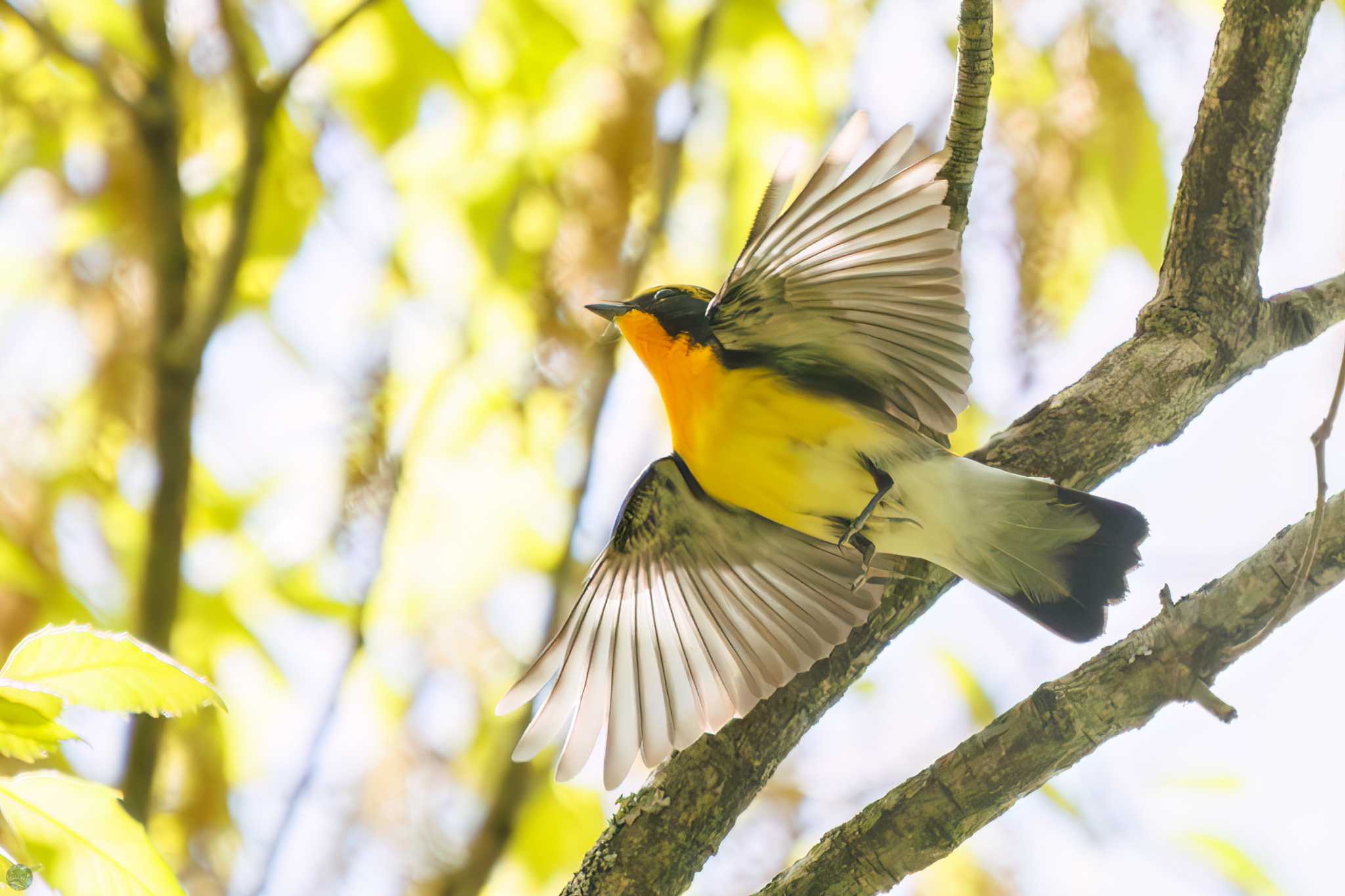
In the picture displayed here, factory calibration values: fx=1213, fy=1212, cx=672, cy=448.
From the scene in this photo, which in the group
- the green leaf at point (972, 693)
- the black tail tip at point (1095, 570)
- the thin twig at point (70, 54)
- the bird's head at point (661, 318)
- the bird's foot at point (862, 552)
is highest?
the thin twig at point (70, 54)

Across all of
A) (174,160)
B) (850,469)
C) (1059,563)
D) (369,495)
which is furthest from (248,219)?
(1059,563)

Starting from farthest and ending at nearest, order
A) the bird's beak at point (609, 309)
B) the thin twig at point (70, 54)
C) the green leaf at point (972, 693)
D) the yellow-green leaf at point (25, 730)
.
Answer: the green leaf at point (972, 693) → the thin twig at point (70, 54) → the bird's beak at point (609, 309) → the yellow-green leaf at point (25, 730)

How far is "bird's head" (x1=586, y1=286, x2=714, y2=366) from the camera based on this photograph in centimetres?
253

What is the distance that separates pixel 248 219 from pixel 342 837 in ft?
5.91

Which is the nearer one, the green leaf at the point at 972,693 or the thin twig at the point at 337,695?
the thin twig at the point at 337,695

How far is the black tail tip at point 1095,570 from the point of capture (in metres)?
2.43

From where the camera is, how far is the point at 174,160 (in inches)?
120

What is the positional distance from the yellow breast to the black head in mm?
22

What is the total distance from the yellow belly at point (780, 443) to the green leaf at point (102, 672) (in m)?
1.40

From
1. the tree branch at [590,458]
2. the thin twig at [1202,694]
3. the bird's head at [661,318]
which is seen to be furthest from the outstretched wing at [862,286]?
the tree branch at [590,458]

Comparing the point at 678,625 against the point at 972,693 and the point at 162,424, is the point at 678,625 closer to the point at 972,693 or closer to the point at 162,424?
the point at 972,693

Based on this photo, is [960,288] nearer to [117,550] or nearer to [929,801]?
[929,801]

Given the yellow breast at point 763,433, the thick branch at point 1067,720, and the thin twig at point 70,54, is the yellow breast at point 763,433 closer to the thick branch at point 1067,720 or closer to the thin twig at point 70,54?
the thick branch at point 1067,720

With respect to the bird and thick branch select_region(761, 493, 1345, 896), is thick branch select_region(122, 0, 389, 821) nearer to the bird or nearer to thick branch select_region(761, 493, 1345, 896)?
the bird
